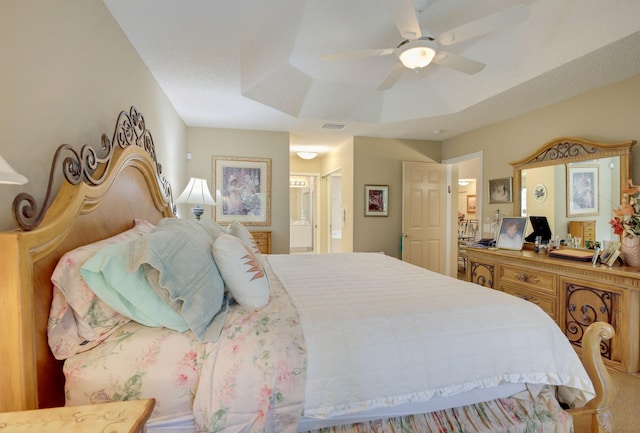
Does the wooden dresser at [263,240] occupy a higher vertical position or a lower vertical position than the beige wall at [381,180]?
lower

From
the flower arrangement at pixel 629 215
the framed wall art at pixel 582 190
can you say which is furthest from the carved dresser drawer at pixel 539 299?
the framed wall art at pixel 582 190

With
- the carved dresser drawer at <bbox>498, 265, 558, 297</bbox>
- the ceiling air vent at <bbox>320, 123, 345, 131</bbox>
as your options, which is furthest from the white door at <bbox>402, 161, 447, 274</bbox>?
the carved dresser drawer at <bbox>498, 265, 558, 297</bbox>

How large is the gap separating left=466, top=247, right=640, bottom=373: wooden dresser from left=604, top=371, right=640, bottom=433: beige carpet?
0.10 m

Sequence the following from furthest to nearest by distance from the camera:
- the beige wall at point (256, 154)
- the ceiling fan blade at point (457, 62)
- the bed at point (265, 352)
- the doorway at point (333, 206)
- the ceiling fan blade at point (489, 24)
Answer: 1. the doorway at point (333, 206)
2. the beige wall at point (256, 154)
3. the ceiling fan blade at point (457, 62)
4. the ceiling fan blade at point (489, 24)
5. the bed at point (265, 352)

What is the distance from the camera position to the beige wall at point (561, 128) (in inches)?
101

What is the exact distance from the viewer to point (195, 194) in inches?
130

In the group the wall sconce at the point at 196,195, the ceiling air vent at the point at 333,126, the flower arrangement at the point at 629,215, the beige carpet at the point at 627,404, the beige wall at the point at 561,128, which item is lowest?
the beige carpet at the point at 627,404

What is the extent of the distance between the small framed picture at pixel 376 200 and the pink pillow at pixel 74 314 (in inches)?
159

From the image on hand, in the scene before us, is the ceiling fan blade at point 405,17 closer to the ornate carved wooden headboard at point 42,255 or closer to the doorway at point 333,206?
the ornate carved wooden headboard at point 42,255

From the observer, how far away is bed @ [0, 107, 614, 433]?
994 millimetres

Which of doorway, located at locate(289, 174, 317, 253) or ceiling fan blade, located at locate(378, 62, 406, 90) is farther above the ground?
ceiling fan blade, located at locate(378, 62, 406, 90)

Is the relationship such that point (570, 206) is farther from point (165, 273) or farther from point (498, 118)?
point (165, 273)

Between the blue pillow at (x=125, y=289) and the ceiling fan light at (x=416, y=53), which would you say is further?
the ceiling fan light at (x=416, y=53)

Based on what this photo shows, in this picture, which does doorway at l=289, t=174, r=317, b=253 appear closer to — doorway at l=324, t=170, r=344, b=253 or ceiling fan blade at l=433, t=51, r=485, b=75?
doorway at l=324, t=170, r=344, b=253
